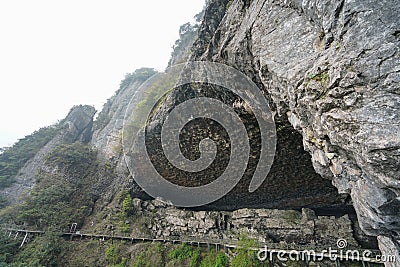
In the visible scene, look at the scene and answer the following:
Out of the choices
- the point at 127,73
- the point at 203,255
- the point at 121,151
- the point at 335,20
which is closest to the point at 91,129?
the point at 121,151

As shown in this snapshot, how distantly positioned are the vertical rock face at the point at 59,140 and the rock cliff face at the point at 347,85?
19175 millimetres

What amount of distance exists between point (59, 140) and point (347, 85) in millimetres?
25641

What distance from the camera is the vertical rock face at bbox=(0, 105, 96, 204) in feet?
55.4

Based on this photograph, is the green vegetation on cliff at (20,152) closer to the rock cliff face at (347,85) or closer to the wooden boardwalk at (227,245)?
the wooden boardwalk at (227,245)

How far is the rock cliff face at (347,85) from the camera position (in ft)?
8.07

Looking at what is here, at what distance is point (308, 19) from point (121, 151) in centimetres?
1813

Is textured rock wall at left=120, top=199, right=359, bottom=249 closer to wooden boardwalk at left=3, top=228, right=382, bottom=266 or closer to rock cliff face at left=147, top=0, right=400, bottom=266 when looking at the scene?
wooden boardwalk at left=3, top=228, right=382, bottom=266

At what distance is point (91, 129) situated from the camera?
26109 mm

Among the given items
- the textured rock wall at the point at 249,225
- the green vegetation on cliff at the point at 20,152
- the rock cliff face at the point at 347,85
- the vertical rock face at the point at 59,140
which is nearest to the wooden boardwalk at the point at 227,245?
the textured rock wall at the point at 249,225

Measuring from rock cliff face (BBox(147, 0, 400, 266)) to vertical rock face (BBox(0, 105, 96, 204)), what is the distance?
755 inches

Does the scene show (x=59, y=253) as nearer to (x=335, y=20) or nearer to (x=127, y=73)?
(x=335, y=20)

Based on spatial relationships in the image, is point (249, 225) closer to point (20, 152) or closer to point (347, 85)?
point (347, 85)

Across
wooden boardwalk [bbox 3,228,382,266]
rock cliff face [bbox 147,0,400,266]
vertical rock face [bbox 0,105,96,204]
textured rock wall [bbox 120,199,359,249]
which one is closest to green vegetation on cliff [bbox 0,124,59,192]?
vertical rock face [bbox 0,105,96,204]

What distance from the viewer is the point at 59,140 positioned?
71.9 ft
